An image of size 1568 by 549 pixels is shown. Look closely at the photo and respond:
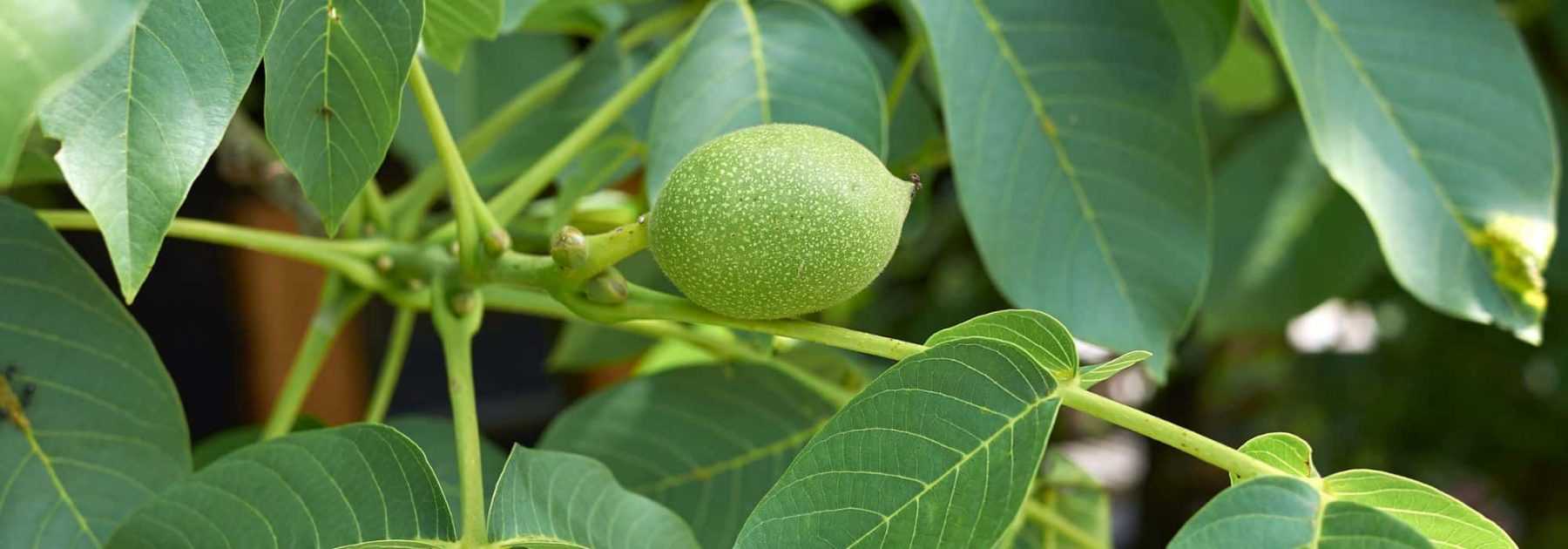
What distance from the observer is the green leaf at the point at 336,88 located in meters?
0.47

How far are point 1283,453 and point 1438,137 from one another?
0.34m

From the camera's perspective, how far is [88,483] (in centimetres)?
52

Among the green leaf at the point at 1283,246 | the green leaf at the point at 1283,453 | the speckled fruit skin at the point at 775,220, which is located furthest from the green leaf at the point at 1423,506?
the green leaf at the point at 1283,246

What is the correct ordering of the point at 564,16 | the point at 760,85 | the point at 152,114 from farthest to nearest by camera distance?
1. the point at 564,16
2. the point at 760,85
3. the point at 152,114

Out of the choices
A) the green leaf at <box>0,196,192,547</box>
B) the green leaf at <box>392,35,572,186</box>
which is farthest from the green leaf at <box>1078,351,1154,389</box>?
the green leaf at <box>392,35,572,186</box>

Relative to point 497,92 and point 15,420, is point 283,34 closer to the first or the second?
point 15,420

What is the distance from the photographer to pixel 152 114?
417 mm

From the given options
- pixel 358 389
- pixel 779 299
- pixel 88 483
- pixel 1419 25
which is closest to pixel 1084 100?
pixel 1419 25

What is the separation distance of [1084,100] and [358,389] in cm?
135

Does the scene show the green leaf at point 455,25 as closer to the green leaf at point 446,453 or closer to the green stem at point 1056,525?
the green leaf at point 446,453

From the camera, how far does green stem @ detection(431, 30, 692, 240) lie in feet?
2.09

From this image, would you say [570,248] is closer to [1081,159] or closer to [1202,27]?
[1081,159]

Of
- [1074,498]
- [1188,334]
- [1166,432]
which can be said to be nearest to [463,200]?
[1166,432]

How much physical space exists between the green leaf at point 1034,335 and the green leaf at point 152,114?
10.0 inches
